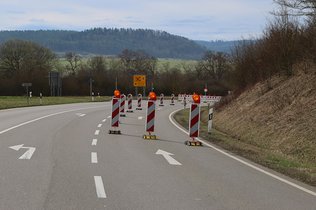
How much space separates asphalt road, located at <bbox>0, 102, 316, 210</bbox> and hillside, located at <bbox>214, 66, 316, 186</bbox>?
1.09m

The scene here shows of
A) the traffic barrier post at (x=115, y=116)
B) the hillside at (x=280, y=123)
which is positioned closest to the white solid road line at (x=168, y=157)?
the hillside at (x=280, y=123)

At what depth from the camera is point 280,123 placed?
Result: 17.8 metres

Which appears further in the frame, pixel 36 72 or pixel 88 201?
pixel 36 72

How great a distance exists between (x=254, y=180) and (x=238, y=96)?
1999 cm

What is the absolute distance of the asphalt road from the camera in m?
7.41

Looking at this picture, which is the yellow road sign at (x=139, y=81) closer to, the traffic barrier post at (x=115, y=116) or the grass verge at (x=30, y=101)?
the grass verge at (x=30, y=101)

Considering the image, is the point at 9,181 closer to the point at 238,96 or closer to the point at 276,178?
the point at 276,178

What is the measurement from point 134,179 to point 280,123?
9797 mm

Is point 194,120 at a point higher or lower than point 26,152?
higher

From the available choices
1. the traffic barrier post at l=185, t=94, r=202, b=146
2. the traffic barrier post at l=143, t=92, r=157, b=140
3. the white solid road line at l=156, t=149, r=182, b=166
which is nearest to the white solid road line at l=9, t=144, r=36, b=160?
the white solid road line at l=156, t=149, r=182, b=166

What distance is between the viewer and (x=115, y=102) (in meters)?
20.1

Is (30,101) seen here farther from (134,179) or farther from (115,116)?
(134,179)

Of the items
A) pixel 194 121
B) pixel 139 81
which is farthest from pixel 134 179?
pixel 139 81

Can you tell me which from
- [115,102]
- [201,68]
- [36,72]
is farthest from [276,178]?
[201,68]
